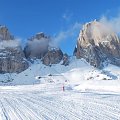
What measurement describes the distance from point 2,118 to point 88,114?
4.35 metres

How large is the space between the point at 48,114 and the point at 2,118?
8.07ft

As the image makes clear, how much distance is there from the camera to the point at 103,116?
1459cm

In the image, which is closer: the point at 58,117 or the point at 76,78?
the point at 58,117

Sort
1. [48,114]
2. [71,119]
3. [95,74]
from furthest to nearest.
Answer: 1. [95,74]
2. [48,114]
3. [71,119]

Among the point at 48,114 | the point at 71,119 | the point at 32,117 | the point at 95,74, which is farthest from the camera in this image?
the point at 95,74

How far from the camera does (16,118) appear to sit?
47.8ft

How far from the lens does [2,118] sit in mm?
14805

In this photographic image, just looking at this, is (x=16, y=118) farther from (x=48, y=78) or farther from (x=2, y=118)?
(x=48, y=78)

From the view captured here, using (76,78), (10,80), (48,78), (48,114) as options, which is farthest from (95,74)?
(48,114)

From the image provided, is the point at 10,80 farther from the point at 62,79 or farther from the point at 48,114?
the point at 48,114

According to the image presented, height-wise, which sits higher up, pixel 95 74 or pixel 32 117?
pixel 95 74

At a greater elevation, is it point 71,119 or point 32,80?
point 32,80

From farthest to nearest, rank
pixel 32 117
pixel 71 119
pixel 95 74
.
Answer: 1. pixel 95 74
2. pixel 32 117
3. pixel 71 119

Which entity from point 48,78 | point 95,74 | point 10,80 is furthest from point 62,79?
point 10,80
